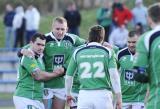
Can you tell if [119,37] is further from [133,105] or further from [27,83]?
[27,83]

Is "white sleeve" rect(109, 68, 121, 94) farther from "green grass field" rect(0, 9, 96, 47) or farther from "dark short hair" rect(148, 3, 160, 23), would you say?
"green grass field" rect(0, 9, 96, 47)

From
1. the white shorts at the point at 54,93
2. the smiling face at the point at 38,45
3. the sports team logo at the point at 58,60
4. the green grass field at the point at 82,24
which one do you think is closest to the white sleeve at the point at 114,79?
the smiling face at the point at 38,45

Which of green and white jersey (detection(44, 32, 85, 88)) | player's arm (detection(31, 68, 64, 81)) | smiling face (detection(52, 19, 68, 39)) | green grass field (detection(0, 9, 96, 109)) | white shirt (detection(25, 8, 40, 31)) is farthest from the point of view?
green grass field (detection(0, 9, 96, 109))

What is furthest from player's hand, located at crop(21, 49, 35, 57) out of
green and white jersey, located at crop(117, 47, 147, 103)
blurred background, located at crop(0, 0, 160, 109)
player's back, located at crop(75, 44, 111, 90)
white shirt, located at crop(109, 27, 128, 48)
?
white shirt, located at crop(109, 27, 128, 48)

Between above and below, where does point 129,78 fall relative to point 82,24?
below

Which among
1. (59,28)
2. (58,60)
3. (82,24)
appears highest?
(82,24)

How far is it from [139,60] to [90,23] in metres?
23.8

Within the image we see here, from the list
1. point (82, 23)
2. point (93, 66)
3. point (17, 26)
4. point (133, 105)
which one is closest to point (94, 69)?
point (93, 66)

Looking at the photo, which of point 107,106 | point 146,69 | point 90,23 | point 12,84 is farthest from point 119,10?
point 146,69

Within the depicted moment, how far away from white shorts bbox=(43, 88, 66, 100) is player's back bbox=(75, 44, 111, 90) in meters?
2.40

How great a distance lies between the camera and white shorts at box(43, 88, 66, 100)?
13.1 m

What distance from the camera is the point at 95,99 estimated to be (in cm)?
1074

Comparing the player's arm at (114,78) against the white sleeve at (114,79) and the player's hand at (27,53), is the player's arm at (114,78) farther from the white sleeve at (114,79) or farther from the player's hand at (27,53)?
the player's hand at (27,53)

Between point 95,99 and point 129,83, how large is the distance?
170 cm
